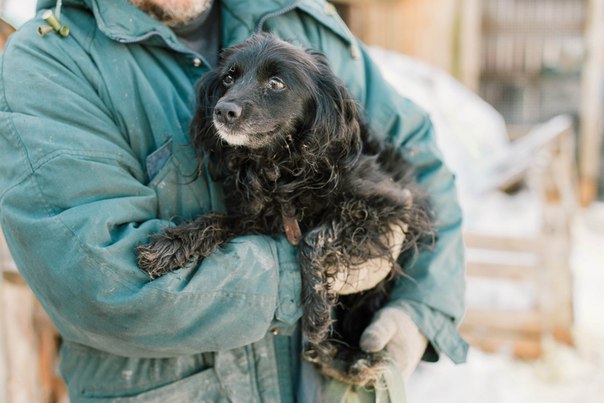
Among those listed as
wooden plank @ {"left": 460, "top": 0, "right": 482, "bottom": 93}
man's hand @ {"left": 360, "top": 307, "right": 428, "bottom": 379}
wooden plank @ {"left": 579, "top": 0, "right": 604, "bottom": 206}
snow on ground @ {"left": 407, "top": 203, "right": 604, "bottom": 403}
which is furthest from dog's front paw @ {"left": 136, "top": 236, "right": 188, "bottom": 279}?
wooden plank @ {"left": 579, "top": 0, "right": 604, "bottom": 206}

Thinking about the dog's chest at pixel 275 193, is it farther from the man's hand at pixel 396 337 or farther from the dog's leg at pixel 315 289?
the man's hand at pixel 396 337

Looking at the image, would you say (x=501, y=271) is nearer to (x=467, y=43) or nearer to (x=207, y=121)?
(x=207, y=121)

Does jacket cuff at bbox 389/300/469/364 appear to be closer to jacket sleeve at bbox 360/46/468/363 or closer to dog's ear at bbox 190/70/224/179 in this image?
jacket sleeve at bbox 360/46/468/363

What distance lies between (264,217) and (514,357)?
3.26m

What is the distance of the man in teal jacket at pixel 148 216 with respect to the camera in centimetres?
153

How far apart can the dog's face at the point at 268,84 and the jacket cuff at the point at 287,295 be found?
35 centimetres

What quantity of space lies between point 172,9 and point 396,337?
118cm

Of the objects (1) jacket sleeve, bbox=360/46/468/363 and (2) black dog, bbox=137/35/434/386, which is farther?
(1) jacket sleeve, bbox=360/46/468/363

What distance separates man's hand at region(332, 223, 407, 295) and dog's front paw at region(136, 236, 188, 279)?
453 mm

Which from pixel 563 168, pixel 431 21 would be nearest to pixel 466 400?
pixel 563 168

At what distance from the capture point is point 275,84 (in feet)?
6.12

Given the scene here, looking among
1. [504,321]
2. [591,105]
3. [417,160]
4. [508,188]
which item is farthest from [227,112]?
[591,105]

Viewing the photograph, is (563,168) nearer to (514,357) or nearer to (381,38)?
(514,357)

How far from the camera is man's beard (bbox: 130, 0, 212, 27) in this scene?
1.91 meters
